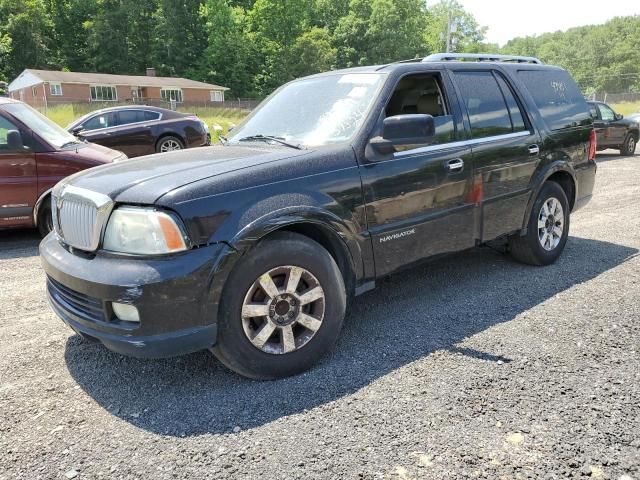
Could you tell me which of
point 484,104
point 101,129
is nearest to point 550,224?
point 484,104

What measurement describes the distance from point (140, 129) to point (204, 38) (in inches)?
2585

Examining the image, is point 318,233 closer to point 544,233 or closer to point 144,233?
point 144,233

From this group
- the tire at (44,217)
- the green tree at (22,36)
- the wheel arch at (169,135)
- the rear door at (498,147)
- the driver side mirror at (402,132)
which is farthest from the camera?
the green tree at (22,36)

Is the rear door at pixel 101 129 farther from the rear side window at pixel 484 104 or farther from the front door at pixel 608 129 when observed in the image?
the front door at pixel 608 129

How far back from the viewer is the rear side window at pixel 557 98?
5.13 metres

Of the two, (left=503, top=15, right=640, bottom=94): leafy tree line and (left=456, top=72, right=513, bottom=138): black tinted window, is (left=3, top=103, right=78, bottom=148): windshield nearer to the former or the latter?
(left=456, top=72, right=513, bottom=138): black tinted window

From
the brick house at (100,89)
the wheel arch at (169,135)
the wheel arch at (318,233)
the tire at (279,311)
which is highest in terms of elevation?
the brick house at (100,89)

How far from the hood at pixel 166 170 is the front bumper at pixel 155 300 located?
1.21ft

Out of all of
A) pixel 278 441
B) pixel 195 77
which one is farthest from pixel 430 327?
pixel 195 77

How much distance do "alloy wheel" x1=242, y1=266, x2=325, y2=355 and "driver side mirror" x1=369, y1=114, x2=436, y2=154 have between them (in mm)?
1064

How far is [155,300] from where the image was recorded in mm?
2748

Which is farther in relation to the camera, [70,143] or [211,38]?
[211,38]

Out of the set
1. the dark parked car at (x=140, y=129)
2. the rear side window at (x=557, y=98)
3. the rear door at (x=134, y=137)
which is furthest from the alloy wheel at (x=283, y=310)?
the rear door at (x=134, y=137)

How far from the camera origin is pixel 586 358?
338 cm
